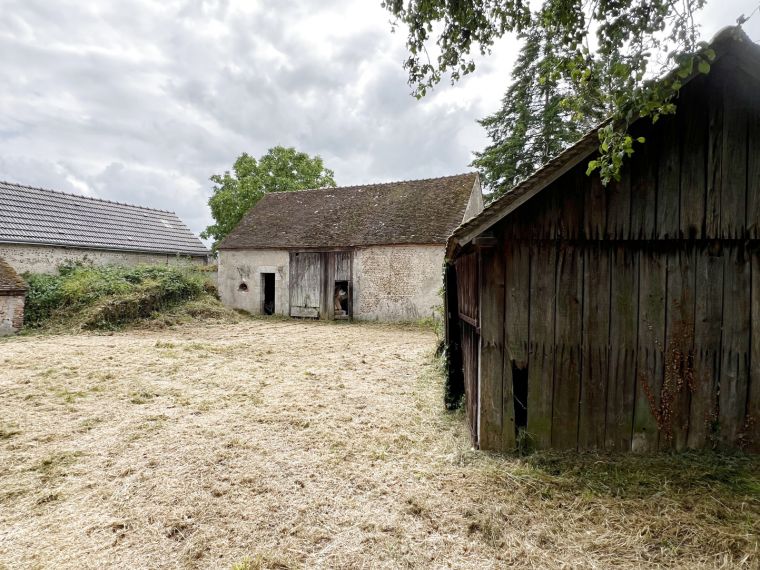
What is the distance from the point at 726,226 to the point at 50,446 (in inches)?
307

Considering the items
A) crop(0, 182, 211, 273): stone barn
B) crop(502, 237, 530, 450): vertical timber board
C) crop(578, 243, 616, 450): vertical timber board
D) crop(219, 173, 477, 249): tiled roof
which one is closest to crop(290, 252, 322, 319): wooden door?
crop(219, 173, 477, 249): tiled roof

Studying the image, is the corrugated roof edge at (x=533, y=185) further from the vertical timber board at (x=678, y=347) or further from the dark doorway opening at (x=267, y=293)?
the dark doorway opening at (x=267, y=293)

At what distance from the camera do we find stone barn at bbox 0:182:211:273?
677 inches

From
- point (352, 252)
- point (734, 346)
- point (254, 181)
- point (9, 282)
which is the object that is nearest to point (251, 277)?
point (352, 252)

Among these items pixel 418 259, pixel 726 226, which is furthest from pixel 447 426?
pixel 418 259

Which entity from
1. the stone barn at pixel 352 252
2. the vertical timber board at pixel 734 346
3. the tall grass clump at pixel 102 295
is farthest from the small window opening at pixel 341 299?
the vertical timber board at pixel 734 346

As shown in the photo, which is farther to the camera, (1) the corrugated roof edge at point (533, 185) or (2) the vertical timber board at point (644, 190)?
(2) the vertical timber board at point (644, 190)

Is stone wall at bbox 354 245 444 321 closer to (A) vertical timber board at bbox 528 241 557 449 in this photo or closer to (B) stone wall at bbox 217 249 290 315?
(B) stone wall at bbox 217 249 290 315

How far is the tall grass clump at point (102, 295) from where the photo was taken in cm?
1448

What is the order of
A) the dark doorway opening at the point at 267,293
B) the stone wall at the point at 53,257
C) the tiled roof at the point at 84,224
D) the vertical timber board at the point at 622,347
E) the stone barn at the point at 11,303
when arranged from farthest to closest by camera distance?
1. the dark doorway opening at the point at 267,293
2. the tiled roof at the point at 84,224
3. the stone wall at the point at 53,257
4. the stone barn at the point at 11,303
5. the vertical timber board at the point at 622,347

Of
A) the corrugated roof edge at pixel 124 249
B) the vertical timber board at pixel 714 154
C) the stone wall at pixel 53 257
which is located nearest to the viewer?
the vertical timber board at pixel 714 154

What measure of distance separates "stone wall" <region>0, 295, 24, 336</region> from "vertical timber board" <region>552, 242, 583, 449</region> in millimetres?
16510

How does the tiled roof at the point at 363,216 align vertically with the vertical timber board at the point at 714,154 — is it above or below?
above

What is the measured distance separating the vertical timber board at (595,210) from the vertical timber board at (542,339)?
16.1 inches
